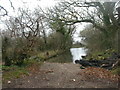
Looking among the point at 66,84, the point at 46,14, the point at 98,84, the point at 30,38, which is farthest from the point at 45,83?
the point at 46,14

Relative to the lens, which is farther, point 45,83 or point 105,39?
point 105,39

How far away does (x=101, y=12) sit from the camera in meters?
15.1

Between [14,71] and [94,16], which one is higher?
[94,16]

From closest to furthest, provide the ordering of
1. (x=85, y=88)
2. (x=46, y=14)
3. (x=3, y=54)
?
1. (x=85, y=88)
2. (x=3, y=54)
3. (x=46, y=14)

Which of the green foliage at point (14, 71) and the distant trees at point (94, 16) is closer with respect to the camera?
the green foliage at point (14, 71)

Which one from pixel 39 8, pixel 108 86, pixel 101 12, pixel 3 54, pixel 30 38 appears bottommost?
pixel 108 86

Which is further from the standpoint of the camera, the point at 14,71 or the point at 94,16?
the point at 94,16

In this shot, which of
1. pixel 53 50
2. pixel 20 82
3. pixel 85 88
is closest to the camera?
pixel 85 88

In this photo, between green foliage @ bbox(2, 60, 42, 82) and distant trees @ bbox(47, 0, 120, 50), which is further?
distant trees @ bbox(47, 0, 120, 50)

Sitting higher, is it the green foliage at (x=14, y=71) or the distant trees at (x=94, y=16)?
the distant trees at (x=94, y=16)

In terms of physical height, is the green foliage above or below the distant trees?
below

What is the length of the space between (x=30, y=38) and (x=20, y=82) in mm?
4927

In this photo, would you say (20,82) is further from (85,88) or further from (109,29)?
(109,29)

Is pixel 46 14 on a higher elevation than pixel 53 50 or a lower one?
higher
